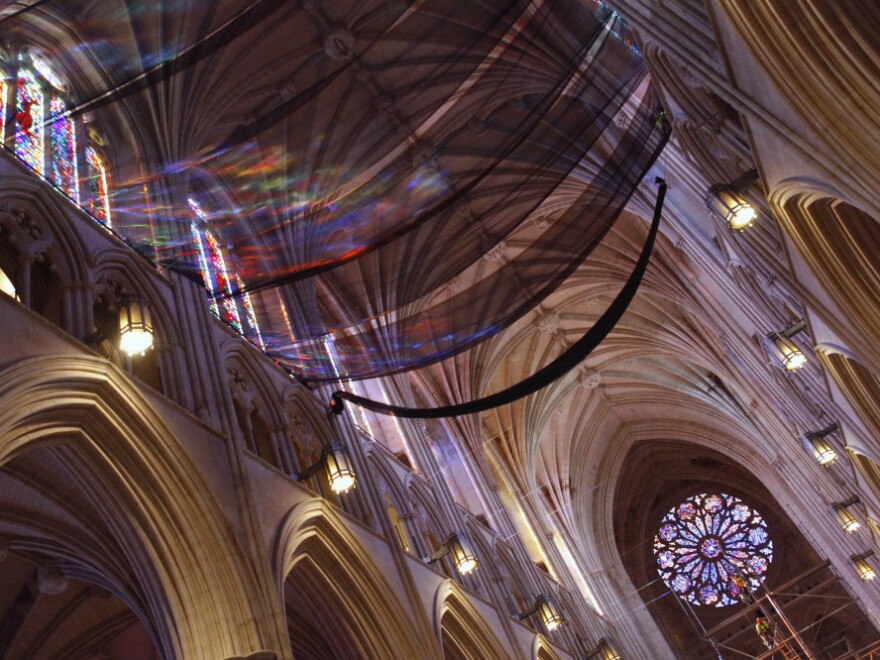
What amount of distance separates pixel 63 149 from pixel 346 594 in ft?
20.4

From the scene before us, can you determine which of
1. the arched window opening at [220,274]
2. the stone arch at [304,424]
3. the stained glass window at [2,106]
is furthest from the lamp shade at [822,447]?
the stained glass window at [2,106]

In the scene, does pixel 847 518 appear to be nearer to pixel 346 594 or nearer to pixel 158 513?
pixel 346 594

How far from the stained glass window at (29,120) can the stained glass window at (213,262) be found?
244cm

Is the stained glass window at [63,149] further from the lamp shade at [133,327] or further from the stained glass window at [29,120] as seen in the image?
the lamp shade at [133,327]

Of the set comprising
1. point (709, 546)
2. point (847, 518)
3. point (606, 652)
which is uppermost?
point (709, 546)

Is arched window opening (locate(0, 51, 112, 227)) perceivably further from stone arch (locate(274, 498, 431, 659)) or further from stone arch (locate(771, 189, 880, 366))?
stone arch (locate(771, 189, 880, 366))

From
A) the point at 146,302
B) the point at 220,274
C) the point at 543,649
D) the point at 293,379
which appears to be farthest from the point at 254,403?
the point at 543,649

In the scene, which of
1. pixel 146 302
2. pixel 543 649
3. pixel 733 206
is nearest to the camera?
pixel 733 206

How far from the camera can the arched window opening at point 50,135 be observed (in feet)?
31.6

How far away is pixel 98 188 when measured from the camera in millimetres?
10703

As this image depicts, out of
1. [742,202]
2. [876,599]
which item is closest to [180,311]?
[742,202]

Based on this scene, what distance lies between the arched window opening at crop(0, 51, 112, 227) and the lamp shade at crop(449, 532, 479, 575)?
7.05 meters

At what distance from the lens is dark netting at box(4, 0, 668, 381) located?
33.3 feet

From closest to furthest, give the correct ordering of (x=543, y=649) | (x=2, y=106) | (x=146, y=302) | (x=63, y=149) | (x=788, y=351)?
1. (x=146, y=302)
2. (x=2, y=106)
3. (x=63, y=149)
4. (x=788, y=351)
5. (x=543, y=649)
